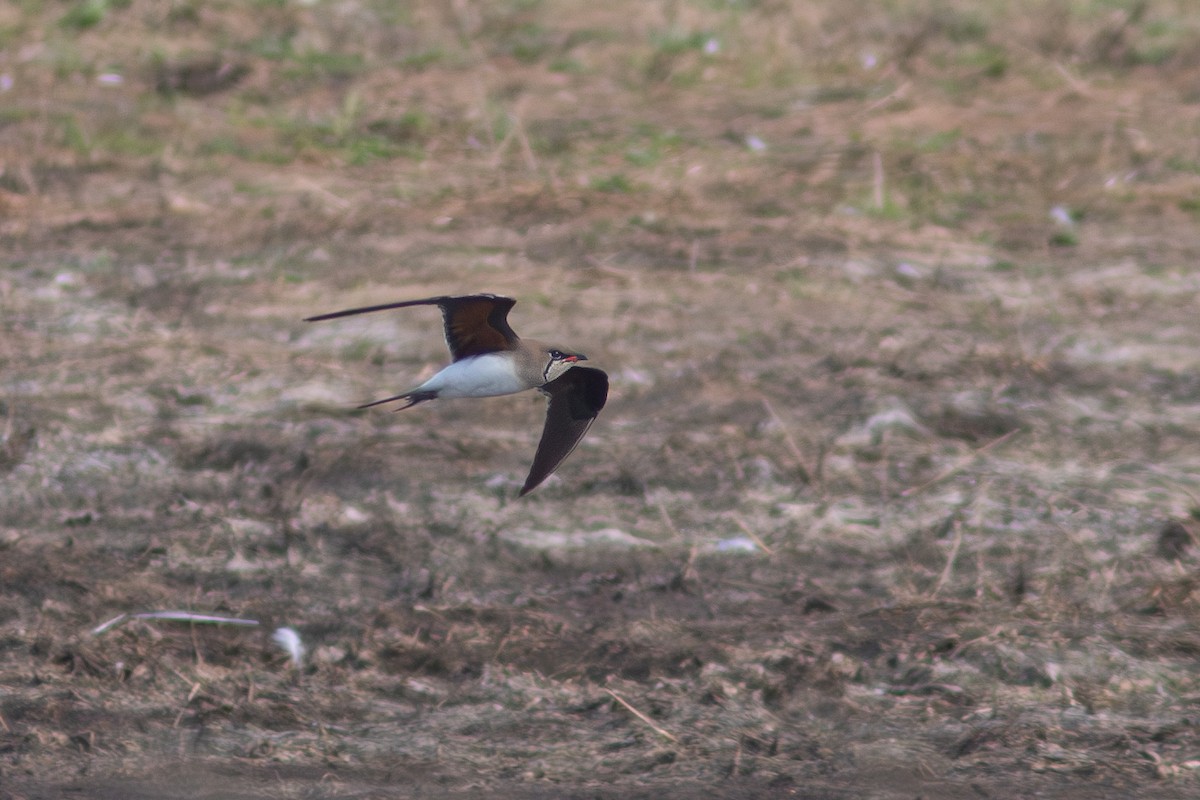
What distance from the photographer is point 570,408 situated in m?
3.31

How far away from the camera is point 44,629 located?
399 centimetres

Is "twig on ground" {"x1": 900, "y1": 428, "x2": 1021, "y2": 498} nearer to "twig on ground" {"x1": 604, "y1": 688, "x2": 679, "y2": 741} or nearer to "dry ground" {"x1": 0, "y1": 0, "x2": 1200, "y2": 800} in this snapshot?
"dry ground" {"x1": 0, "y1": 0, "x2": 1200, "y2": 800}

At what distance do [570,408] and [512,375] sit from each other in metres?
0.23

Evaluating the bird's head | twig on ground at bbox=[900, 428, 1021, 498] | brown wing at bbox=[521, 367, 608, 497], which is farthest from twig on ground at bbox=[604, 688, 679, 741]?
twig on ground at bbox=[900, 428, 1021, 498]

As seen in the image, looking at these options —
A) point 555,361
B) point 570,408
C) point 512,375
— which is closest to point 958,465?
point 570,408

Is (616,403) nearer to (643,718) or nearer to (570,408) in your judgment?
(643,718)

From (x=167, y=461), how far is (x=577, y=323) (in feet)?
5.69

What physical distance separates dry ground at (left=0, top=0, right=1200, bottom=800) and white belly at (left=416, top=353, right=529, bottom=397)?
111 centimetres

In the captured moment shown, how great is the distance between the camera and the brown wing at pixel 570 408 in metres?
3.25

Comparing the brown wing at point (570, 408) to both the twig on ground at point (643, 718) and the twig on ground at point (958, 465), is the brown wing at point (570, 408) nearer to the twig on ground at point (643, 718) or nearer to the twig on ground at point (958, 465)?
the twig on ground at point (643, 718)

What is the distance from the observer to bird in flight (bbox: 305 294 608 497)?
10.3ft

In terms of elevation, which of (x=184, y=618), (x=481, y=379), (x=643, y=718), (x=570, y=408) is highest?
(x=481, y=379)

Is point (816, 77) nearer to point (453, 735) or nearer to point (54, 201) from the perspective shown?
point (54, 201)

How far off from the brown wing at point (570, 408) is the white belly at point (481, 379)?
16cm
